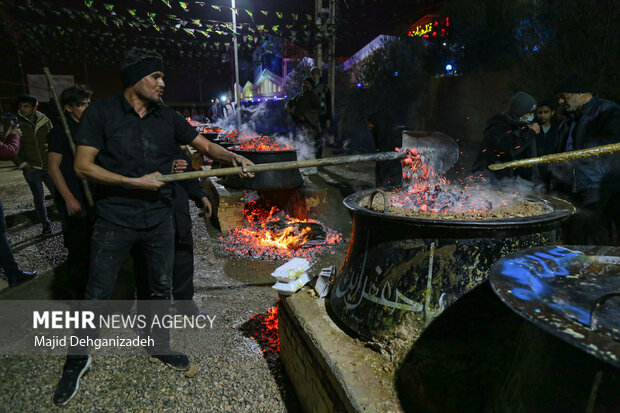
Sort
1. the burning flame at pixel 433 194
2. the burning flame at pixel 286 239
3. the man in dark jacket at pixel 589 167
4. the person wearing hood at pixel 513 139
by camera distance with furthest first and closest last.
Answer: the burning flame at pixel 286 239
the person wearing hood at pixel 513 139
the man in dark jacket at pixel 589 167
the burning flame at pixel 433 194

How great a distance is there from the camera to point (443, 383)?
→ 183 centimetres

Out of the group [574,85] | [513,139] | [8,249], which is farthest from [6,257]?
[574,85]

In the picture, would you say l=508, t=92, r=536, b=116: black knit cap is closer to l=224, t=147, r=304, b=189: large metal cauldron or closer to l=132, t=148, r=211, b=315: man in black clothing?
l=224, t=147, r=304, b=189: large metal cauldron

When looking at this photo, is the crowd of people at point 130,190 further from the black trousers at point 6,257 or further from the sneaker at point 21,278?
the sneaker at point 21,278

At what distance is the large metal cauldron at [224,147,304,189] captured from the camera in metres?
6.51

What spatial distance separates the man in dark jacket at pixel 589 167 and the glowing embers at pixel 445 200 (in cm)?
152

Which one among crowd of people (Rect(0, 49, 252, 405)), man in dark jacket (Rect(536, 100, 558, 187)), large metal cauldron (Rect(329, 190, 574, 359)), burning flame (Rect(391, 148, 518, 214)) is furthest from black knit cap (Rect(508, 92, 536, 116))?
crowd of people (Rect(0, 49, 252, 405))

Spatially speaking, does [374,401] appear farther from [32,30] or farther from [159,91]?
[32,30]

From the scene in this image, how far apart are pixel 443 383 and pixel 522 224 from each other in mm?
987

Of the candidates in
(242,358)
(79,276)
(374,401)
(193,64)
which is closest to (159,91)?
(79,276)

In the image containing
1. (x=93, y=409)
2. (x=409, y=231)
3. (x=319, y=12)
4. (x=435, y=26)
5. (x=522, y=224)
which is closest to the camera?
(x=522, y=224)

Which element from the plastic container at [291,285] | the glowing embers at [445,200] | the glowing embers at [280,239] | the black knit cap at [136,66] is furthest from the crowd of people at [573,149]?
the black knit cap at [136,66]

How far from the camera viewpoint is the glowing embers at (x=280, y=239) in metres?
5.73

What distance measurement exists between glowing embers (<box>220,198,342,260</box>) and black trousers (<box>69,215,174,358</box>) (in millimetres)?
2522
